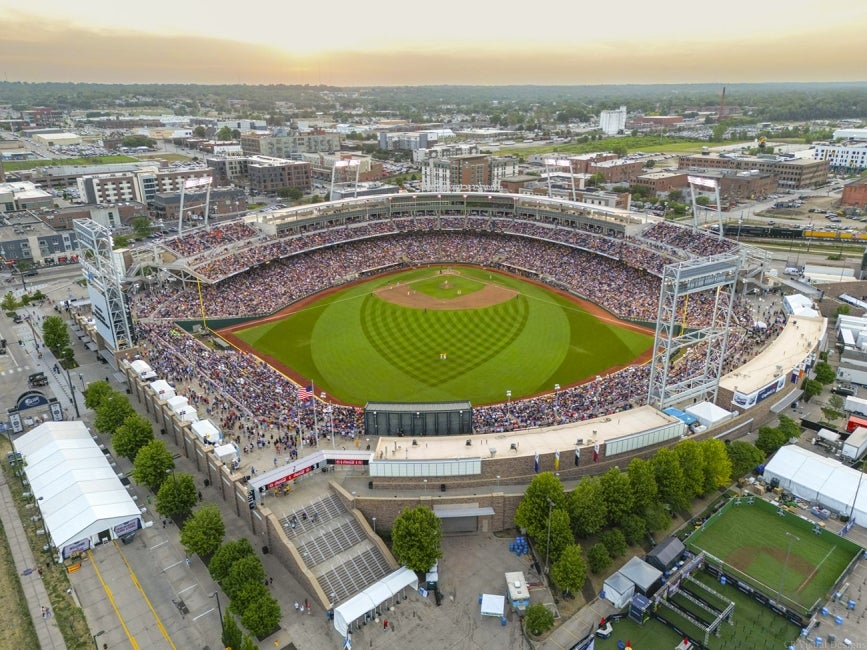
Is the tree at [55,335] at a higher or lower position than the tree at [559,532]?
higher

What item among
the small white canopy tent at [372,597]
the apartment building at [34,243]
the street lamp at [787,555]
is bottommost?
the street lamp at [787,555]

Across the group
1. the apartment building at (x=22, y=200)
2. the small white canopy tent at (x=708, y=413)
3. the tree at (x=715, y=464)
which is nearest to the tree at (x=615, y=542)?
the tree at (x=715, y=464)

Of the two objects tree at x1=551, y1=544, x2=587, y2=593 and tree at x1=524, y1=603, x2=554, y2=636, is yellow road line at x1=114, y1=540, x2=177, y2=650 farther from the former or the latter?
tree at x1=551, y1=544, x2=587, y2=593

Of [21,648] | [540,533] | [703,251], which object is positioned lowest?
[21,648]

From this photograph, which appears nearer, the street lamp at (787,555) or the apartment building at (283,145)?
the street lamp at (787,555)

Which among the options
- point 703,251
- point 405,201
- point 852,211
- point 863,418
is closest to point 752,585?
point 863,418

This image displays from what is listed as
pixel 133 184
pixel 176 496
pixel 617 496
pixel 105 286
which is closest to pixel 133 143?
pixel 133 184

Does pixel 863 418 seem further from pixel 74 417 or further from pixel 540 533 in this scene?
pixel 74 417

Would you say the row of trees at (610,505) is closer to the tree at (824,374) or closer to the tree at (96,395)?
the tree at (824,374)
